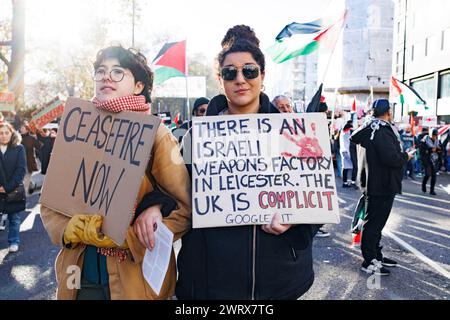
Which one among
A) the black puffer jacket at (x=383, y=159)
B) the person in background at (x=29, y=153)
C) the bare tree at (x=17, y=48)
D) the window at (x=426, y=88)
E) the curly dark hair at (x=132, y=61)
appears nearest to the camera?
the curly dark hair at (x=132, y=61)

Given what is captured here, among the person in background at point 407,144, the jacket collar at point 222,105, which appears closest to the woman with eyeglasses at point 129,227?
the jacket collar at point 222,105

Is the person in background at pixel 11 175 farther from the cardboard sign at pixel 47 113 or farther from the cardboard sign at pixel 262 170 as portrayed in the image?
the cardboard sign at pixel 262 170

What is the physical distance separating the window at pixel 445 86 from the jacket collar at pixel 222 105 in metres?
32.2

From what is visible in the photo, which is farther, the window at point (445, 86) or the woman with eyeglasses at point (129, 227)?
the window at point (445, 86)

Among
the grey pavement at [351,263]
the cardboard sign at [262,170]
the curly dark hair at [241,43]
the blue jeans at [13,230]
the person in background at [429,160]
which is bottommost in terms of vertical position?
the grey pavement at [351,263]

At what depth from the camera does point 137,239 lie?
6.95 ft

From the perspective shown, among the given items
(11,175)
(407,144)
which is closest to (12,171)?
(11,175)

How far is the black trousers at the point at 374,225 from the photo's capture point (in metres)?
5.39

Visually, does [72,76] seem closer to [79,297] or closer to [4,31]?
[4,31]

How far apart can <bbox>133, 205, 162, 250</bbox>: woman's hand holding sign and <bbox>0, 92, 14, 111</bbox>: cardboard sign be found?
50.6ft

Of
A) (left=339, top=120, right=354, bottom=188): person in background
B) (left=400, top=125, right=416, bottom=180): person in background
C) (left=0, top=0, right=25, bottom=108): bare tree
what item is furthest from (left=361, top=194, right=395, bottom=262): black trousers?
(left=0, top=0, right=25, bottom=108): bare tree

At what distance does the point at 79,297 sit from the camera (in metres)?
2.21

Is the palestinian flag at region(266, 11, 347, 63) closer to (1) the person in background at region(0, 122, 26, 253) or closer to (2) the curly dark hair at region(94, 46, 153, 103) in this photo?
(2) the curly dark hair at region(94, 46, 153, 103)

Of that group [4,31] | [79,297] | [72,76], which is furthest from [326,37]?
[72,76]
